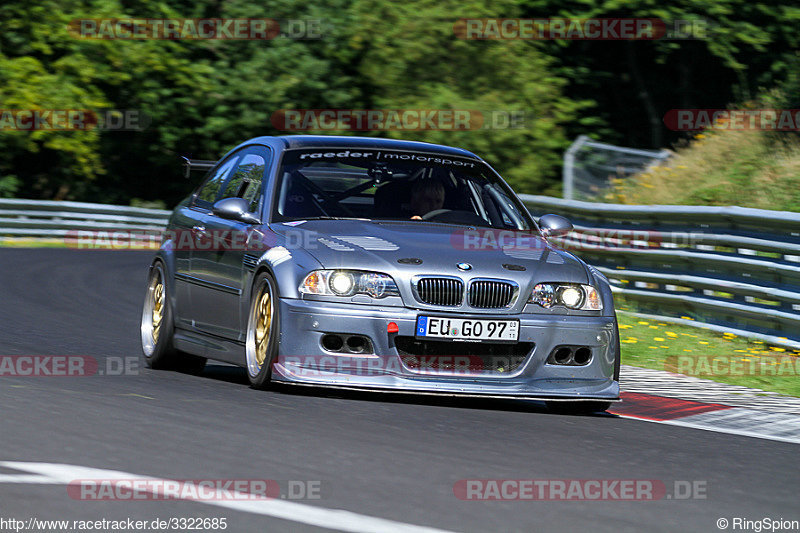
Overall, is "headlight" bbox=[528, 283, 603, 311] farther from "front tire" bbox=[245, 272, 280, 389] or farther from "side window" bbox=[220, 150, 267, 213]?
"side window" bbox=[220, 150, 267, 213]

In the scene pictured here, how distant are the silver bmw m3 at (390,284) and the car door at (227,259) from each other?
1 cm

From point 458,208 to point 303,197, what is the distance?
3.41 ft

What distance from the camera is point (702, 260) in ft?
45.5

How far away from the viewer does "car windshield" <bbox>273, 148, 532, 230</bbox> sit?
30.6ft

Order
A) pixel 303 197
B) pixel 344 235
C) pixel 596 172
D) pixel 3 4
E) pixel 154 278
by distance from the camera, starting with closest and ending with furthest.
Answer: pixel 344 235 → pixel 303 197 → pixel 154 278 → pixel 596 172 → pixel 3 4

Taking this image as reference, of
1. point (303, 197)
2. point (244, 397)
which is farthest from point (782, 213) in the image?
point (244, 397)

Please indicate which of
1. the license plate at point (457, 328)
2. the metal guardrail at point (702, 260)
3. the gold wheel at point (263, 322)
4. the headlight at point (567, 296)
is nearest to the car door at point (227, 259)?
the gold wheel at point (263, 322)

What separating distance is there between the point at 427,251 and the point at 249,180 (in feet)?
6.07

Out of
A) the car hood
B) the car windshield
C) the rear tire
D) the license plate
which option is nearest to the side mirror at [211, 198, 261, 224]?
the car windshield

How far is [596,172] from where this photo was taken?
2203 centimetres

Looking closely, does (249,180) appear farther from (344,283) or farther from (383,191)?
(344,283)

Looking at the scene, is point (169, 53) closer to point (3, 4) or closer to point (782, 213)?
point (3, 4)

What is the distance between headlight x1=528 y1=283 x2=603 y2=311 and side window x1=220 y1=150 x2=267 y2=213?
2.01m

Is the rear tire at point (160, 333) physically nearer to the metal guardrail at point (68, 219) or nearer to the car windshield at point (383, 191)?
the car windshield at point (383, 191)
